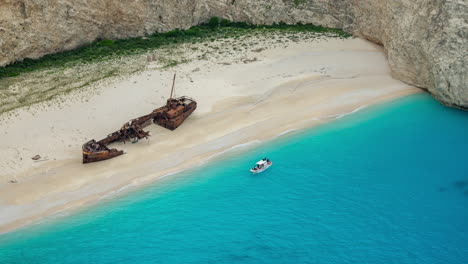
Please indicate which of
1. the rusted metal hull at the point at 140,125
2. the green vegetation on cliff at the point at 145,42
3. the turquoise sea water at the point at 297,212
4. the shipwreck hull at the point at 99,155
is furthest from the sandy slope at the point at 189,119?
the green vegetation on cliff at the point at 145,42

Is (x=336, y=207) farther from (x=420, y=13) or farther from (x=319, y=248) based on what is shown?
(x=420, y=13)

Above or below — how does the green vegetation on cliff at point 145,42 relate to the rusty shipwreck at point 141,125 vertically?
above

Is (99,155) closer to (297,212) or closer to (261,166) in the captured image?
(261,166)

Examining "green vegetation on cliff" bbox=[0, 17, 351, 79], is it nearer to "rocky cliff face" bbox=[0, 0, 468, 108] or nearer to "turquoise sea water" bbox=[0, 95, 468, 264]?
Answer: "rocky cliff face" bbox=[0, 0, 468, 108]

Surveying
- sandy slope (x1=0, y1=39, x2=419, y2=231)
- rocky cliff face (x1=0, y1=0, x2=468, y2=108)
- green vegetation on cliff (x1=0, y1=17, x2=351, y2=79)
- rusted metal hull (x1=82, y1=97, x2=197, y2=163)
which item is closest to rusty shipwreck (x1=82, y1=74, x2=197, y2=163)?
rusted metal hull (x1=82, y1=97, x2=197, y2=163)

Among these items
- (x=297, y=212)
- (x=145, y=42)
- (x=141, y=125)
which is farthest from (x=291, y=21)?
(x=297, y=212)

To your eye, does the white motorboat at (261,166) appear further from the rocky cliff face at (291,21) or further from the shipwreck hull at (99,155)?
the rocky cliff face at (291,21)
